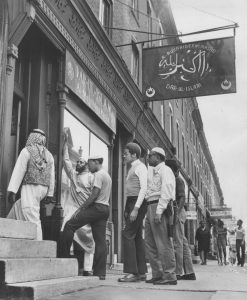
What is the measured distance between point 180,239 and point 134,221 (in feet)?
3.13

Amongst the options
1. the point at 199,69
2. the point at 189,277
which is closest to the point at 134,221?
the point at 189,277

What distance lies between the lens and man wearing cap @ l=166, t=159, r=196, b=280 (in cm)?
715

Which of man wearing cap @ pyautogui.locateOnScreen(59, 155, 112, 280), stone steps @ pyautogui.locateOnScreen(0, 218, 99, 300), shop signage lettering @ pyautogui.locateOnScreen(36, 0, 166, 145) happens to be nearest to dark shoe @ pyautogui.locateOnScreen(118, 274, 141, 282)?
man wearing cap @ pyautogui.locateOnScreen(59, 155, 112, 280)

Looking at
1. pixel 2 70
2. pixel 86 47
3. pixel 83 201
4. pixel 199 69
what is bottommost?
pixel 83 201

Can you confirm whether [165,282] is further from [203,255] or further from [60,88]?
[203,255]

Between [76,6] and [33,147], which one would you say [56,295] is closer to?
[33,147]

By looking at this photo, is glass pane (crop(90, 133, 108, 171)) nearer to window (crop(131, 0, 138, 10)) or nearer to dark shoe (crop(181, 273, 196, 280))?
dark shoe (crop(181, 273, 196, 280))

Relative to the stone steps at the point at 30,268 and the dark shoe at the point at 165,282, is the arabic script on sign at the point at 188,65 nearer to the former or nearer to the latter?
the dark shoe at the point at 165,282

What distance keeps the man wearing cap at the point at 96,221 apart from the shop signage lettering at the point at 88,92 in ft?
9.50

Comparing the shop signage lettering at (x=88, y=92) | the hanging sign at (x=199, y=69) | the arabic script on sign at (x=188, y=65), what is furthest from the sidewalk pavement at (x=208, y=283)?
the arabic script on sign at (x=188, y=65)

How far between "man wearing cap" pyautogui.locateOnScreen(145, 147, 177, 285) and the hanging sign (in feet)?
20.6

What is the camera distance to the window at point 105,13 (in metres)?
12.7

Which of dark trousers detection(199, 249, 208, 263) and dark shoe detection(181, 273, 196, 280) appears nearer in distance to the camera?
dark shoe detection(181, 273, 196, 280)

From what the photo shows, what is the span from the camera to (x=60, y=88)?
8.60 m
